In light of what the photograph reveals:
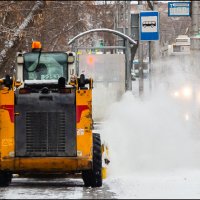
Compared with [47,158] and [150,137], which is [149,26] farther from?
[47,158]

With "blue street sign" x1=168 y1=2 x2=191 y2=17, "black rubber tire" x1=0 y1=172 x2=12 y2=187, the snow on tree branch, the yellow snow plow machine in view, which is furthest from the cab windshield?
"blue street sign" x1=168 y1=2 x2=191 y2=17

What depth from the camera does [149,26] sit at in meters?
26.4

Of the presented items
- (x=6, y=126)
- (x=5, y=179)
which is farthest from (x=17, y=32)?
(x=6, y=126)

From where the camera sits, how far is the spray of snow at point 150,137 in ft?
56.1

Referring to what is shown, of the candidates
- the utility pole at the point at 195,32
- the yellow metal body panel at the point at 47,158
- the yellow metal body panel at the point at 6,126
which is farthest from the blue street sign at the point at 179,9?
the yellow metal body panel at the point at 6,126

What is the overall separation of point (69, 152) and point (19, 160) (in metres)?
0.79

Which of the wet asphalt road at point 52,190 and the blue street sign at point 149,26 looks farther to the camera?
the blue street sign at point 149,26

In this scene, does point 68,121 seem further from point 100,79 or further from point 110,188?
point 100,79

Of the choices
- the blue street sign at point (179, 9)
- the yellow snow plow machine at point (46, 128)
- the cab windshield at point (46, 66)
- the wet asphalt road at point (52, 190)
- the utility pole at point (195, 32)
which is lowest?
the wet asphalt road at point (52, 190)

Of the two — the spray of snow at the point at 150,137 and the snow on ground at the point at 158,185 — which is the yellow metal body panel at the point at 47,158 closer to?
the snow on ground at the point at 158,185

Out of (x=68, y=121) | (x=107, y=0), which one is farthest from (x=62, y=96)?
(x=107, y=0)

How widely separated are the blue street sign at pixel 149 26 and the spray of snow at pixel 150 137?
6.17 meters

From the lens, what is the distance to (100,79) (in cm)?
2900

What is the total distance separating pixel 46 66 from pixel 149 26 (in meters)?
11.0
